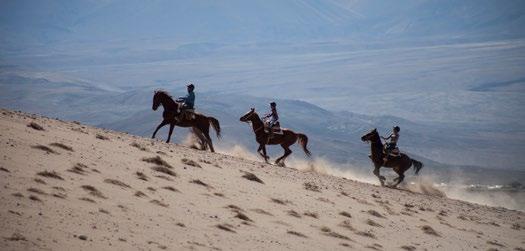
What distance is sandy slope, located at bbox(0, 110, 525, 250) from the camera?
13406 mm

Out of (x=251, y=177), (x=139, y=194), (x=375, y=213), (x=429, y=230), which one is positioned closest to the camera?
(x=139, y=194)

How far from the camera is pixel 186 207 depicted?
651 inches

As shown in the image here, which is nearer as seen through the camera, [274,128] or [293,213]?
[293,213]

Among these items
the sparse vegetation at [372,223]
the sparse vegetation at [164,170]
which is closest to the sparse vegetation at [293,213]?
the sparse vegetation at [372,223]

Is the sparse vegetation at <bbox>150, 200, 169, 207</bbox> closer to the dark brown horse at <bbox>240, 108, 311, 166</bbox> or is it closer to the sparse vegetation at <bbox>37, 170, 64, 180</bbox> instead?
the sparse vegetation at <bbox>37, 170, 64, 180</bbox>

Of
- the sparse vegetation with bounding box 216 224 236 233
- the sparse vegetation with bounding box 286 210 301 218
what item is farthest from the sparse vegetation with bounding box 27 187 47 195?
the sparse vegetation with bounding box 286 210 301 218

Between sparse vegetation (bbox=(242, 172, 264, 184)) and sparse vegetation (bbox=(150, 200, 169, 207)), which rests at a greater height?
sparse vegetation (bbox=(242, 172, 264, 184))

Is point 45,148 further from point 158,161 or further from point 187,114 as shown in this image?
point 187,114

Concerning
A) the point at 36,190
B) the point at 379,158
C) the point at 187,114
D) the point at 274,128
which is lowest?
the point at 36,190

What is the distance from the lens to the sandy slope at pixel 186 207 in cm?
1341

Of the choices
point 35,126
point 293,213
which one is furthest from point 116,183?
point 35,126

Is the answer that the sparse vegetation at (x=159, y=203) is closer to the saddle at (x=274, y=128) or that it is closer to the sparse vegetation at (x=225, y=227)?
the sparse vegetation at (x=225, y=227)

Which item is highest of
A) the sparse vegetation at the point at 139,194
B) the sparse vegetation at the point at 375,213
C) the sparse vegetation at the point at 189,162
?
the sparse vegetation at the point at 189,162

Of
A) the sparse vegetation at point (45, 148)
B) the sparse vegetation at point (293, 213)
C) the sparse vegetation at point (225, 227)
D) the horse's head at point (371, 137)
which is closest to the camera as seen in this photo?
the sparse vegetation at point (225, 227)
